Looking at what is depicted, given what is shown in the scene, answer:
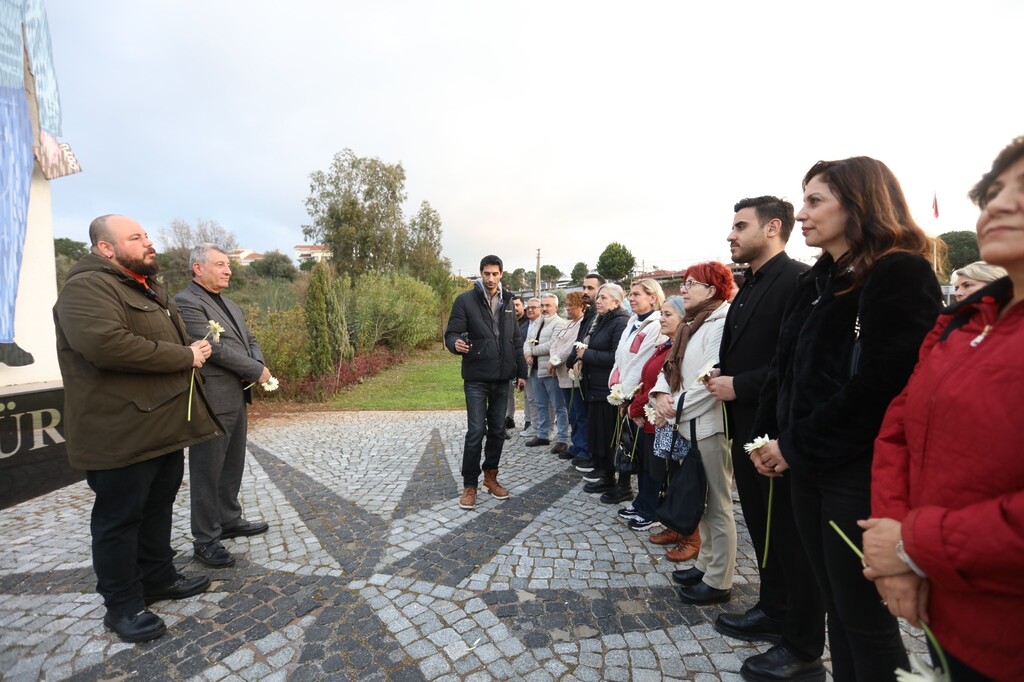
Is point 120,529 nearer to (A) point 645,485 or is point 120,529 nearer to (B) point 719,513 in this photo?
(B) point 719,513

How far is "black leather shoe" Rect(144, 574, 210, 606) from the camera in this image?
10.3 feet

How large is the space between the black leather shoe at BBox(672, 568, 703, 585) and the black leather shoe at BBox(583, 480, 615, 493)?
1.65 meters

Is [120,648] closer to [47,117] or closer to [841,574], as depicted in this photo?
[841,574]

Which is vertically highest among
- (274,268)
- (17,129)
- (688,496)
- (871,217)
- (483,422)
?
(274,268)

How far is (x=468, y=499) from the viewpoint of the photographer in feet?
15.1

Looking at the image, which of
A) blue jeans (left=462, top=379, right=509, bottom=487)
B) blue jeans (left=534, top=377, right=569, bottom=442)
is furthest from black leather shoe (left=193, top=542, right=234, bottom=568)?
blue jeans (left=534, top=377, right=569, bottom=442)

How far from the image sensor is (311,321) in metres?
12.0

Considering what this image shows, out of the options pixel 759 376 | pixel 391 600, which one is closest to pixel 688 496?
pixel 759 376

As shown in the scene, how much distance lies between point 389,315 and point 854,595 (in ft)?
59.1

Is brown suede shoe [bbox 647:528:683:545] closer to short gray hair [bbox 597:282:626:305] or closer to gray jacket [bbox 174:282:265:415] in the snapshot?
short gray hair [bbox 597:282:626:305]

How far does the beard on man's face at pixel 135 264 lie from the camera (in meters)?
2.95

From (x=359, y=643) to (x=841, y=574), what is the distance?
242cm

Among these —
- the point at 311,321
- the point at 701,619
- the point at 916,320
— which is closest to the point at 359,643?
the point at 701,619

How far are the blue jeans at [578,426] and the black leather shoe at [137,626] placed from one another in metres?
4.23
